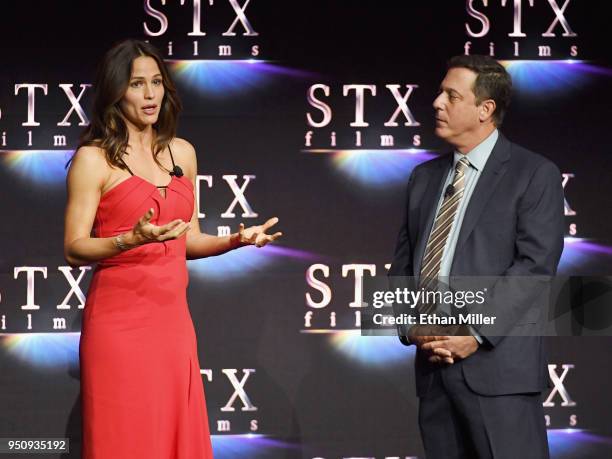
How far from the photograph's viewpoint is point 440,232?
124 inches

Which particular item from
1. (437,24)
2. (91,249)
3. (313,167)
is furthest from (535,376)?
(437,24)

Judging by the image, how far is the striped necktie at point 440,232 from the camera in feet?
10.2

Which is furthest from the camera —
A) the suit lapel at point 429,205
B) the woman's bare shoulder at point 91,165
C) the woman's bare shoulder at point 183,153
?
the woman's bare shoulder at point 183,153

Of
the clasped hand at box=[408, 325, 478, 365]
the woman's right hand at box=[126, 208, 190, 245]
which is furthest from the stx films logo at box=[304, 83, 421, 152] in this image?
the woman's right hand at box=[126, 208, 190, 245]

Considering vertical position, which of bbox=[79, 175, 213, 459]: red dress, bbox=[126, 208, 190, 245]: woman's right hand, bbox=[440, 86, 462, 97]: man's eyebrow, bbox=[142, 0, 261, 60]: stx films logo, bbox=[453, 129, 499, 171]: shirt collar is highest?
bbox=[142, 0, 261, 60]: stx films logo

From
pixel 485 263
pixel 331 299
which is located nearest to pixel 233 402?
pixel 331 299

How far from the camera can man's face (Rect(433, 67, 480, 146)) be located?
10.6 ft

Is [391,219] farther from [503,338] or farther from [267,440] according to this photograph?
[503,338]

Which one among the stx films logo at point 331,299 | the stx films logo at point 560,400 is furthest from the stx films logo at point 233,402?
the stx films logo at point 560,400

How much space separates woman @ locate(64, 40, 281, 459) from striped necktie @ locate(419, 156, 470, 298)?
0.55 metres

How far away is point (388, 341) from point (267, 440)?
0.76 m

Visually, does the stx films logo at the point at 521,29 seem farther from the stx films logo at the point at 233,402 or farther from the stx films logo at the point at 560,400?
the stx films logo at the point at 233,402

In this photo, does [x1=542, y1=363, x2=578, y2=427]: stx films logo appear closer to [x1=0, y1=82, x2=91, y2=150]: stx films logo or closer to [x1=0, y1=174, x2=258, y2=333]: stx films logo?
[x1=0, y1=174, x2=258, y2=333]: stx films logo

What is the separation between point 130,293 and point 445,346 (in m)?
1.06
